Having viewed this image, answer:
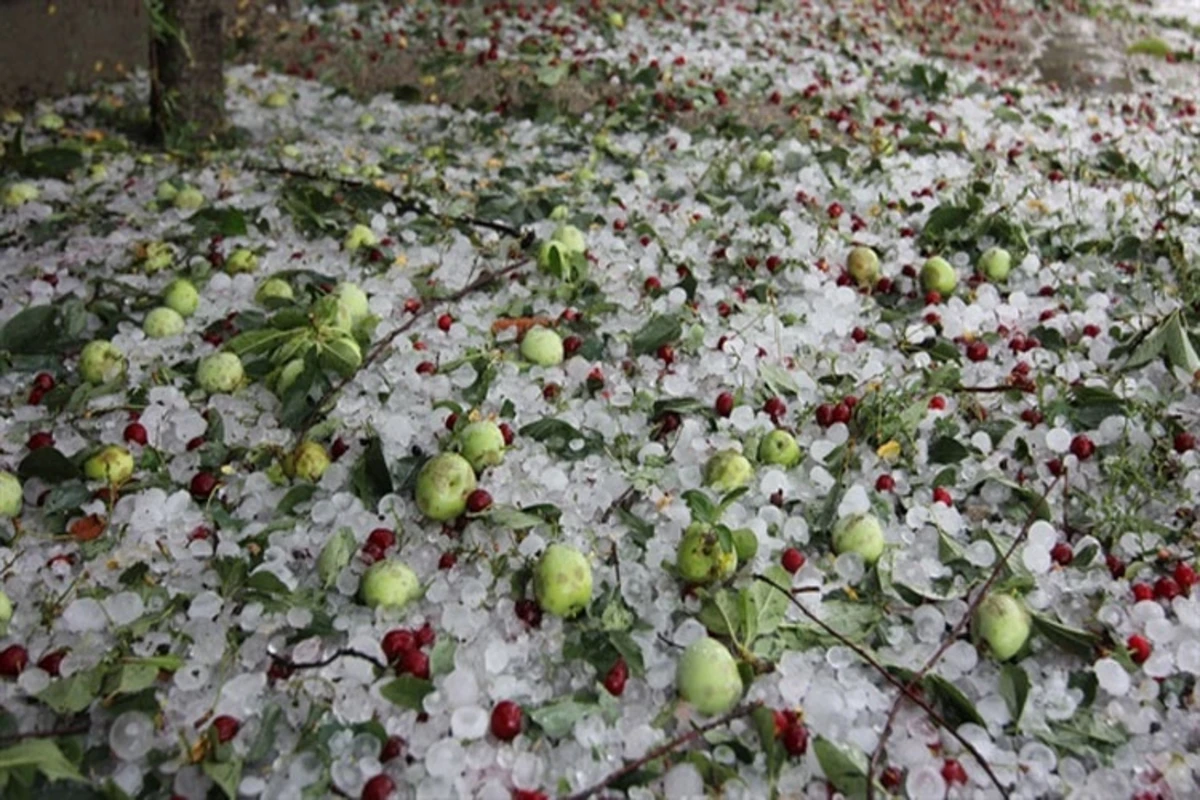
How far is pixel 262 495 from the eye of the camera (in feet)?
8.32

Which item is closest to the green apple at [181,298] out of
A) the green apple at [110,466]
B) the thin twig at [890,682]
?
the green apple at [110,466]

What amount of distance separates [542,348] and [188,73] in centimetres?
281

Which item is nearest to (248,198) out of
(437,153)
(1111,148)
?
(437,153)

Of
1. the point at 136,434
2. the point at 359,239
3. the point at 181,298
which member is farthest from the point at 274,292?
the point at 136,434

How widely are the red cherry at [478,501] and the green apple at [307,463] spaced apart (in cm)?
44

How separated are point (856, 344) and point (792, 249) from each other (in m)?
0.72

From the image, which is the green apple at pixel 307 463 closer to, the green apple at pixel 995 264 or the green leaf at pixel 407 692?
the green leaf at pixel 407 692

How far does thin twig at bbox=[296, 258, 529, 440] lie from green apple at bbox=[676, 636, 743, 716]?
1.31 meters

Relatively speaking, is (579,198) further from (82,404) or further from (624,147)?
(82,404)

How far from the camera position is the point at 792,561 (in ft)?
7.63

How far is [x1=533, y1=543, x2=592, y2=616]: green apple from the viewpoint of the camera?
2186 mm

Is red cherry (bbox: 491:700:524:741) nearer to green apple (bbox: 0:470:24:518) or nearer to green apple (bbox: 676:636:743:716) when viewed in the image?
green apple (bbox: 676:636:743:716)

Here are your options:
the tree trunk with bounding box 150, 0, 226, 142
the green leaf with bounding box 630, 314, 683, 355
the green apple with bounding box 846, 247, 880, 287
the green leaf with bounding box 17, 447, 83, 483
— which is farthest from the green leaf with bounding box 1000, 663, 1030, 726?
the tree trunk with bounding box 150, 0, 226, 142

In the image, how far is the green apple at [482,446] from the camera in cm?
259
